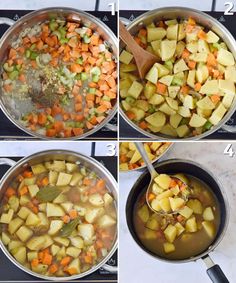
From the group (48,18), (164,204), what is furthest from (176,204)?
(48,18)

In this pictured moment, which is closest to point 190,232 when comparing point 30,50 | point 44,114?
point 44,114

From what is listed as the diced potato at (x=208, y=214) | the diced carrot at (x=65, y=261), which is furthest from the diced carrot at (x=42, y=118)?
the diced potato at (x=208, y=214)

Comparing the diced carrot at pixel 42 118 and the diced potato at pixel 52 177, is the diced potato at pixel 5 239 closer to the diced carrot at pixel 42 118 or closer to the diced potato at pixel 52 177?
the diced potato at pixel 52 177

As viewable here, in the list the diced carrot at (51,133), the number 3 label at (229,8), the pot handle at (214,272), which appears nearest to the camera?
the pot handle at (214,272)

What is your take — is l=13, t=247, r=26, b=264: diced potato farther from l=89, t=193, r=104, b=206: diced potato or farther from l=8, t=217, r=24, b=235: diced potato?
l=89, t=193, r=104, b=206: diced potato

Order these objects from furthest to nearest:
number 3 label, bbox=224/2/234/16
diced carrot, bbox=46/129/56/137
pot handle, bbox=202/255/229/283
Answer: number 3 label, bbox=224/2/234/16, diced carrot, bbox=46/129/56/137, pot handle, bbox=202/255/229/283

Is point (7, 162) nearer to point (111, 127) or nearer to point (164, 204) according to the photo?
point (111, 127)

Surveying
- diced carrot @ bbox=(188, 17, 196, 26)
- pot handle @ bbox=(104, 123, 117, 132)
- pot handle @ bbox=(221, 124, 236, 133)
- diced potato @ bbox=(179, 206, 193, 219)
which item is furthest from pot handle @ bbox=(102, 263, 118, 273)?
diced carrot @ bbox=(188, 17, 196, 26)
